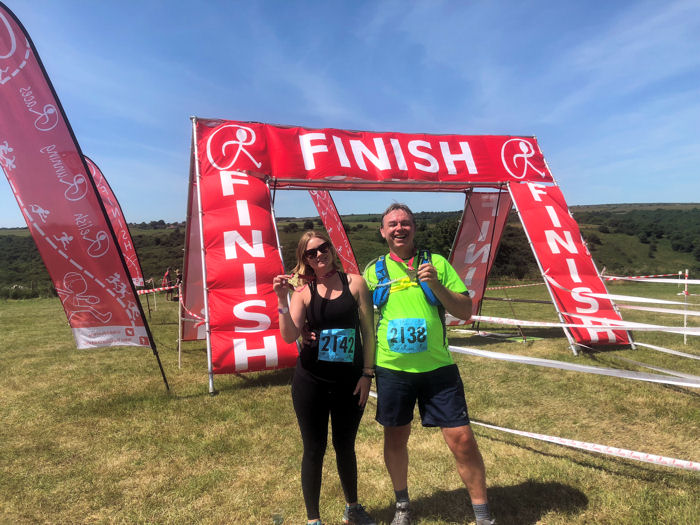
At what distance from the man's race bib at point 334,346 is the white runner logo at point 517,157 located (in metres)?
6.88

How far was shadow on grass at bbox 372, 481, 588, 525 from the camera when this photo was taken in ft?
9.18

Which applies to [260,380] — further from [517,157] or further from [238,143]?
[517,157]

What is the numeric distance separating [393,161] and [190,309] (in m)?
4.84

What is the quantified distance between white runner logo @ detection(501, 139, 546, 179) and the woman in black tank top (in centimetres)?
670

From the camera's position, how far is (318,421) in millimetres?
2469

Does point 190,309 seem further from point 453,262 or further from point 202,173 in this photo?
point 453,262

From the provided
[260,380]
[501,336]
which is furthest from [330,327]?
[501,336]

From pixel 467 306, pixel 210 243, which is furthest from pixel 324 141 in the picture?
→ pixel 467 306

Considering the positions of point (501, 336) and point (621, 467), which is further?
point (501, 336)

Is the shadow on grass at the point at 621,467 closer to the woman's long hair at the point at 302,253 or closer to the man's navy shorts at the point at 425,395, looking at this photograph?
the man's navy shorts at the point at 425,395

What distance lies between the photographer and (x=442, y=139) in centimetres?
804

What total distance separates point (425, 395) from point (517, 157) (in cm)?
711

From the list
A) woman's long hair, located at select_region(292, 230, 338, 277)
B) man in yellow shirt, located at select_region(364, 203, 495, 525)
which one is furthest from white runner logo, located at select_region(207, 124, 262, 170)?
man in yellow shirt, located at select_region(364, 203, 495, 525)

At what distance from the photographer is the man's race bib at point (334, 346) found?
2.44 metres
